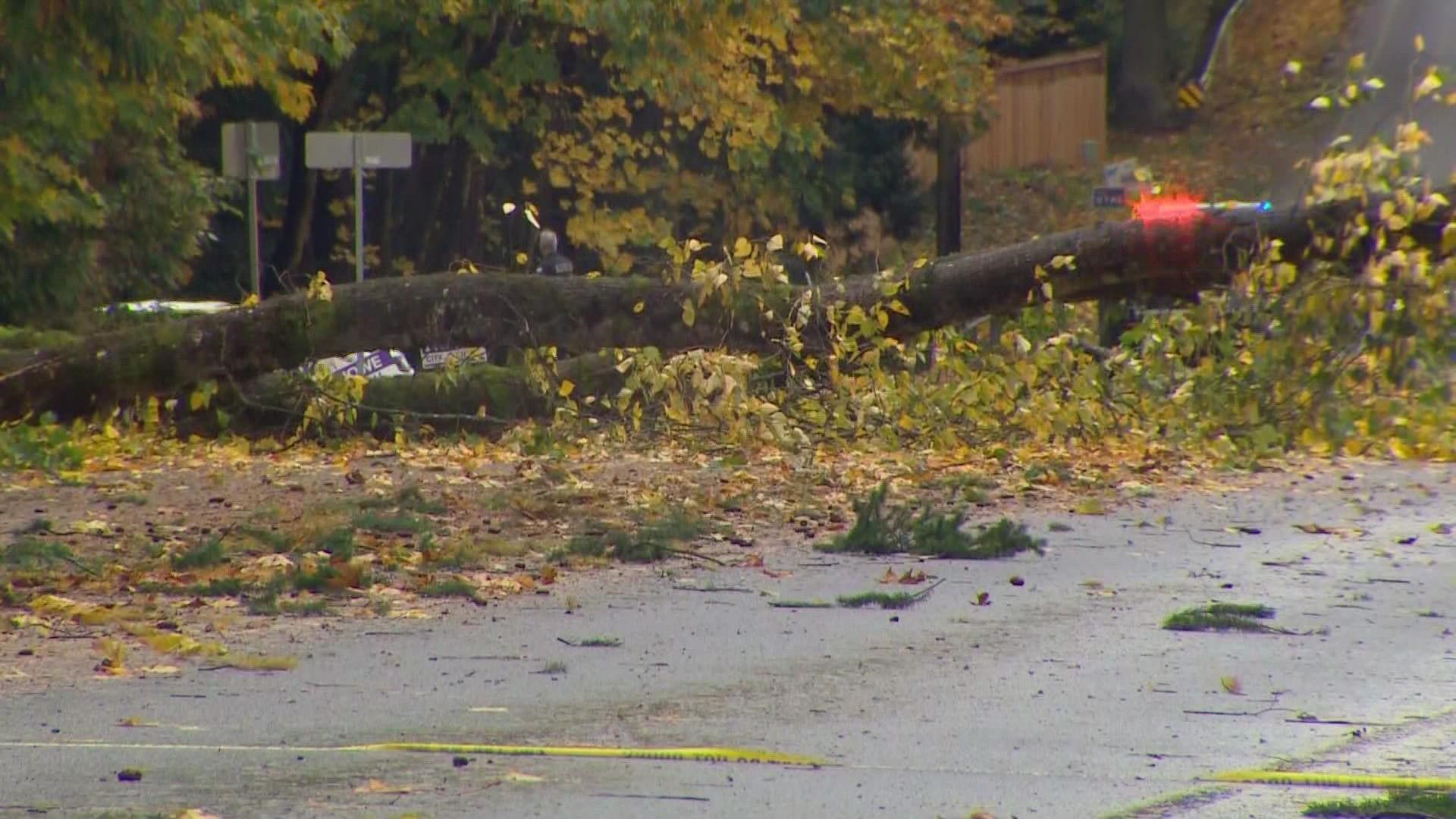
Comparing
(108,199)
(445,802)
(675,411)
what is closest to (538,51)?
(108,199)

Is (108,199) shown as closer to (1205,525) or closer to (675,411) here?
(675,411)

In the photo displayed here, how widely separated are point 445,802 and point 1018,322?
7894mm

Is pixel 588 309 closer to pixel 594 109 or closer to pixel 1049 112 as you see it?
pixel 594 109

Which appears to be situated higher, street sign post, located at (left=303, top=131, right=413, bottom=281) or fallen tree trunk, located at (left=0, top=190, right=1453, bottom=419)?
street sign post, located at (left=303, top=131, right=413, bottom=281)

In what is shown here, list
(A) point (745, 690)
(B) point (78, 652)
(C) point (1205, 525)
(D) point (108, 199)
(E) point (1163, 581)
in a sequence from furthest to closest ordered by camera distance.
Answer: (D) point (108, 199)
(C) point (1205, 525)
(E) point (1163, 581)
(B) point (78, 652)
(A) point (745, 690)

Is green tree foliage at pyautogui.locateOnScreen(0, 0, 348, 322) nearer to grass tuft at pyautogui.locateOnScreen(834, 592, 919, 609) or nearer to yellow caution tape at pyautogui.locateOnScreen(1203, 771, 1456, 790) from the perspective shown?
grass tuft at pyautogui.locateOnScreen(834, 592, 919, 609)

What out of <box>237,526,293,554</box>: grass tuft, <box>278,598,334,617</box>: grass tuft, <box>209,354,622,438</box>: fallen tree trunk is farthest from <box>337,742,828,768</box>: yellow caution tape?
<box>209,354,622,438</box>: fallen tree trunk

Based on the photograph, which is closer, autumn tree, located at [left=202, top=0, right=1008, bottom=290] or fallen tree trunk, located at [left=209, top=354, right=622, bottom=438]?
fallen tree trunk, located at [left=209, top=354, right=622, bottom=438]

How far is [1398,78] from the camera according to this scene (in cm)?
3609

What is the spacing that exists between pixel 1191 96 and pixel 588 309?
1232 inches

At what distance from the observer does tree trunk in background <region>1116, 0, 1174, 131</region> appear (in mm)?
46969

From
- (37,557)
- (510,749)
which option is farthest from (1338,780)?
(37,557)

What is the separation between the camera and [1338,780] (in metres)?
5.52

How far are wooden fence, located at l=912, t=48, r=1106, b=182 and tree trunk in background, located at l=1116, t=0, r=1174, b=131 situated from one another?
0.85m
